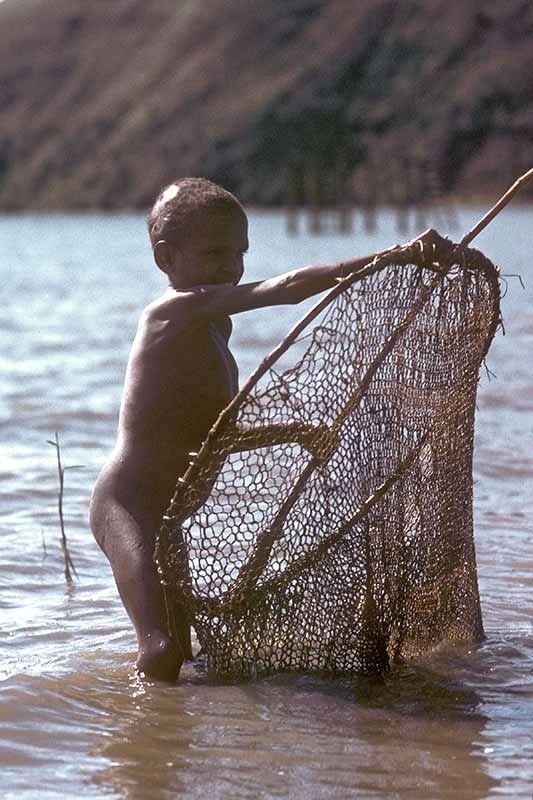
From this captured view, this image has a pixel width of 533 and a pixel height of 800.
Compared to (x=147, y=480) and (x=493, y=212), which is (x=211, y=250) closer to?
(x=147, y=480)

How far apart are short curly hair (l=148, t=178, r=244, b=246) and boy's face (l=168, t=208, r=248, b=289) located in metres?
0.02

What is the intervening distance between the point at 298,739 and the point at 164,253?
1.35 metres

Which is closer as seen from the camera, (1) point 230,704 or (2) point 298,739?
(2) point 298,739

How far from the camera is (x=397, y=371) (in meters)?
3.78

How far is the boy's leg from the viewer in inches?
142

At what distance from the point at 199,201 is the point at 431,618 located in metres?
1.44

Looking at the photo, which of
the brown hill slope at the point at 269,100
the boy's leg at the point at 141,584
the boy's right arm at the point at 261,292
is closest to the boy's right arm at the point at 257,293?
the boy's right arm at the point at 261,292

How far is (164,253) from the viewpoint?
3.72 meters

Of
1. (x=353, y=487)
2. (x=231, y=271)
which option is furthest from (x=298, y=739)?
(x=231, y=271)

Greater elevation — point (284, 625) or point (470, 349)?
point (470, 349)

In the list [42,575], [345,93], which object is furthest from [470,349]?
[345,93]

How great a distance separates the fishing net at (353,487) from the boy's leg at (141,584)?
0.06 meters

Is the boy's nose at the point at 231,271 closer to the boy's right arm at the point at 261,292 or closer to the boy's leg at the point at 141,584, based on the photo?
the boy's right arm at the point at 261,292

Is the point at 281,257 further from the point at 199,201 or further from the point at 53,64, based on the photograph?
the point at 53,64
